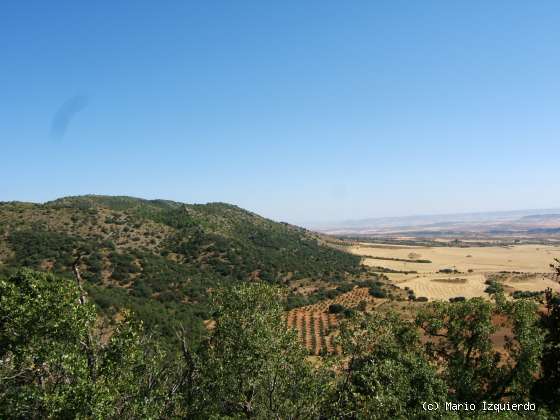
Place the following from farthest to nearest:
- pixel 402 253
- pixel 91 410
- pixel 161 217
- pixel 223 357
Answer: pixel 402 253, pixel 161 217, pixel 223 357, pixel 91 410

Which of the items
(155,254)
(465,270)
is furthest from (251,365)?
(465,270)

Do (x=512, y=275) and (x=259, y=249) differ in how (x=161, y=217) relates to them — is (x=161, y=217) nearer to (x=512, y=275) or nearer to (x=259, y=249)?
(x=259, y=249)

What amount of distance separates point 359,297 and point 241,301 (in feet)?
176

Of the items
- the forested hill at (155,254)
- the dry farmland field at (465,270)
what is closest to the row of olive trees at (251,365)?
the forested hill at (155,254)

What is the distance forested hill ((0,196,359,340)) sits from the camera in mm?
51406

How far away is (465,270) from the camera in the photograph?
4611 inches

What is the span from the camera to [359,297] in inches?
2682

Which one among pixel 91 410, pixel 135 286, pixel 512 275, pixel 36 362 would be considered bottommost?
pixel 512 275

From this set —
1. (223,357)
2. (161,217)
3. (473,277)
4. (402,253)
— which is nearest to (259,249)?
(161,217)

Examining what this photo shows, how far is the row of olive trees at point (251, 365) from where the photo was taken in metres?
12.2

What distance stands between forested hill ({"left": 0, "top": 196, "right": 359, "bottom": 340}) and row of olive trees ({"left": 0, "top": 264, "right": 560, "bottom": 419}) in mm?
23225

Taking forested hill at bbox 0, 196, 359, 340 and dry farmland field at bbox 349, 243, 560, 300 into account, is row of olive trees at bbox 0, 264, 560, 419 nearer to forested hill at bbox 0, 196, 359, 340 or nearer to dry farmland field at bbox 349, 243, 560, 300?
forested hill at bbox 0, 196, 359, 340

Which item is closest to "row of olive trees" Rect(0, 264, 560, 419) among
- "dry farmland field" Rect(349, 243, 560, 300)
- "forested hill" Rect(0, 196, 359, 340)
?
"forested hill" Rect(0, 196, 359, 340)

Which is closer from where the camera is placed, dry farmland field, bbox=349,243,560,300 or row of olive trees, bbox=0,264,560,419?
row of olive trees, bbox=0,264,560,419
